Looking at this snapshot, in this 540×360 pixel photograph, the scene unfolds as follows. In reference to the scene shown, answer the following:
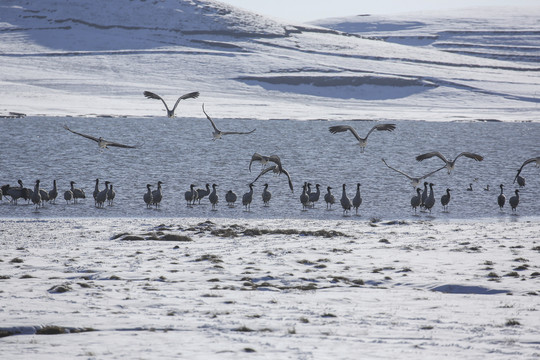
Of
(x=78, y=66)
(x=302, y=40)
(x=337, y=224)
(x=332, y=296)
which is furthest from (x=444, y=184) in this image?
(x=302, y=40)

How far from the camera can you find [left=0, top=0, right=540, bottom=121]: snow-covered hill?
358 ft

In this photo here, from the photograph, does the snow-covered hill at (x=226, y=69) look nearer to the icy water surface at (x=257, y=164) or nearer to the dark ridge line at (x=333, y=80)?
the dark ridge line at (x=333, y=80)

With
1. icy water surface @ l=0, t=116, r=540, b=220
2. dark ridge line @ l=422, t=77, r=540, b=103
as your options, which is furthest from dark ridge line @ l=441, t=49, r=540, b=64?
icy water surface @ l=0, t=116, r=540, b=220

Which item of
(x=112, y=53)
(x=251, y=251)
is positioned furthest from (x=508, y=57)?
(x=251, y=251)

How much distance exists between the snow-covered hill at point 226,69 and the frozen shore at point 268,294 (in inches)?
2938

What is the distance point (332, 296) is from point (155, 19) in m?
153

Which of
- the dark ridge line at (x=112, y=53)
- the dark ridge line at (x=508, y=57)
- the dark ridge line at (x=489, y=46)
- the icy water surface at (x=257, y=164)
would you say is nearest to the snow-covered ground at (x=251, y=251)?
the icy water surface at (x=257, y=164)

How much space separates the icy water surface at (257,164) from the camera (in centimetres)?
3394

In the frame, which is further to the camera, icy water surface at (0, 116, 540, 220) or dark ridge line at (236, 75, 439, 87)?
dark ridge line at (236, 75, 439, 87)

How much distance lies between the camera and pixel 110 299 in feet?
45.4

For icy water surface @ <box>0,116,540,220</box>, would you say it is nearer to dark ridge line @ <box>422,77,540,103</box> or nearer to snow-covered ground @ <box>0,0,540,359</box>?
snow-covered ground @ <box>0,0,540,359</box>

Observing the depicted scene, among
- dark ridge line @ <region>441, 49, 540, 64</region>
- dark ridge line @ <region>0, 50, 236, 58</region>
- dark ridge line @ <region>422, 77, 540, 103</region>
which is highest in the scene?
dark ridge line @ <region>441, 49, 540, 64</region>

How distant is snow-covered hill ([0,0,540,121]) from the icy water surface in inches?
563

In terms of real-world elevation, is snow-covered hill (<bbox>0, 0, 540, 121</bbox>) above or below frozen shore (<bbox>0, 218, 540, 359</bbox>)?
above
